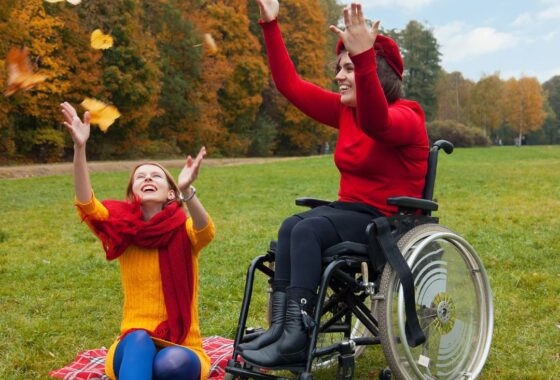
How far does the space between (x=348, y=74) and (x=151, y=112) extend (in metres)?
30.0

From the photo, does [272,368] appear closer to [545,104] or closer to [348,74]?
[348,74]

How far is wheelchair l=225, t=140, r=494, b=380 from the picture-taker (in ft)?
9.45

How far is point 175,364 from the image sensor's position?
307 centimetres

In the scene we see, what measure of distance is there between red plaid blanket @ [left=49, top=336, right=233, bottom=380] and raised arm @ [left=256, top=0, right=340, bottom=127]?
140 cm

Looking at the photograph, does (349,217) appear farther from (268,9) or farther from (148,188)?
(268,9)

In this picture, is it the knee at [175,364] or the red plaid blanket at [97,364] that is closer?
the knee at [175,364]

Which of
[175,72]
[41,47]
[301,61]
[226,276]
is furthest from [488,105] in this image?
[226,276]

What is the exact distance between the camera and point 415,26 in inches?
2921

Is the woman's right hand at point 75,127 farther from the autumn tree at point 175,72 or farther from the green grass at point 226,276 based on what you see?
the autumn tree at point 175,72

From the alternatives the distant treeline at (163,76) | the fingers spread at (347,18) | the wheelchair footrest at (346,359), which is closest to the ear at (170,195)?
the wheelchair footrest at (346,359)

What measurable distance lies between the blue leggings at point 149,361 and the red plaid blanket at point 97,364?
30 cm

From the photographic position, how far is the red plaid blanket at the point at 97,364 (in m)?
3.45

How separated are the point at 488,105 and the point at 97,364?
7102cm

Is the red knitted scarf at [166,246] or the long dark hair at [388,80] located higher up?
the long dark hair at [388,80]
